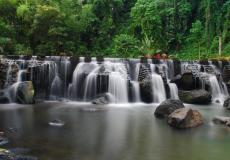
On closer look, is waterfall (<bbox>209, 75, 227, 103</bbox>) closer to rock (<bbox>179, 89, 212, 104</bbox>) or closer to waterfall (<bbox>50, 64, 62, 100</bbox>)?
rock (<bbox>179, 89, 212, 104</bbox>)

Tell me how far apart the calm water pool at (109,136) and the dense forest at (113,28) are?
13.5 m

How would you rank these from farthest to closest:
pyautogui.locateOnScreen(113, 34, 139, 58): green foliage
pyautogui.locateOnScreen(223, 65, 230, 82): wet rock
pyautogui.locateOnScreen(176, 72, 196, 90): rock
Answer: pyautogui.locateOnScreen(113, 34, 139, 58): green foliage
pyautogui.locateOnScreen(223, 65, 230, 82): wet rock
pyautogui.locateOnScreen(176, 72, 196, 90): rock

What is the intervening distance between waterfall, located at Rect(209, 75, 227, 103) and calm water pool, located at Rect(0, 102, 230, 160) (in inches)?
189

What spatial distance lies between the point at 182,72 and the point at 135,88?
12.5 ft

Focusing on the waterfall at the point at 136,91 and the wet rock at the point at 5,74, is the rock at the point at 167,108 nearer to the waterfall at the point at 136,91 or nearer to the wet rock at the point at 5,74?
the waterfall at the point at 136,91

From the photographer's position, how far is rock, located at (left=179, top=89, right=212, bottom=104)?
69.7ft

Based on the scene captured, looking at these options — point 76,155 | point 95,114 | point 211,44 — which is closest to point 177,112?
point 95,114

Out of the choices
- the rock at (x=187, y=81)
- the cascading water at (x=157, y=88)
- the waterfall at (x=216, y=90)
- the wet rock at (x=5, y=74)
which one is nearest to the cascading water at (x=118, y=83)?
the cascading water at (x=157, y=88)

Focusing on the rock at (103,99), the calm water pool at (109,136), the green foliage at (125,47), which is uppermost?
the green foliage at (125,47)

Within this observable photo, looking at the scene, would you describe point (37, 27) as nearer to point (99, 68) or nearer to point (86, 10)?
point (86, 10)

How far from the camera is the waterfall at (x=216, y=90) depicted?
23181 millimetres

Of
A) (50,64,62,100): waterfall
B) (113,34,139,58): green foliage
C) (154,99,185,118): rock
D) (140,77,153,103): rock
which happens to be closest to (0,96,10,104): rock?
(50,64,62,100): waterfall

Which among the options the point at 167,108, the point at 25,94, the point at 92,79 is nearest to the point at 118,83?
the point at 92,79

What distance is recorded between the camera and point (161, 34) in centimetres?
3594
